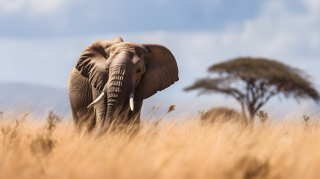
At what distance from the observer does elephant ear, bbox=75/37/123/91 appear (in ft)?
21.6

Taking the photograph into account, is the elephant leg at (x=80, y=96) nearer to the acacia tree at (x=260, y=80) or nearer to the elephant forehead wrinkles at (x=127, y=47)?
the elephant forehead wrinkles at (x=127, y=47)

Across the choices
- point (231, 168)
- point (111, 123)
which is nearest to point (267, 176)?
point (231, 168)

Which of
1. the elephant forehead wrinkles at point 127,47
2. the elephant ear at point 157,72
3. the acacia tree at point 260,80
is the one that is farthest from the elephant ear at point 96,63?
the acacia tree at point 260,80

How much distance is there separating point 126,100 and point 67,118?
2.34 meters

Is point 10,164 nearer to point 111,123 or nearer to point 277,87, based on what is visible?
point 111,123

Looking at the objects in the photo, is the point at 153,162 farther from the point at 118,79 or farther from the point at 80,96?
the point at 80,96

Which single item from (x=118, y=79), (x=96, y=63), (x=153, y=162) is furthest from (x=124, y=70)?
(x=153, y=162)

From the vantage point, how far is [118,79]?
236 inches

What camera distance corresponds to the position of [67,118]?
8.10 m

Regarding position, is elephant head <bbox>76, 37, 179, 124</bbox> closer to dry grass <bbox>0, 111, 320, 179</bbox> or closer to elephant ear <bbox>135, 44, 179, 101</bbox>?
elephant ear <bbox>135, 44, 179, 101</bbox>

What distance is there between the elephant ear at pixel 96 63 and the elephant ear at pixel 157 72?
717 millimetres

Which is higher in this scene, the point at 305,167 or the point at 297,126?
the point at 305,167

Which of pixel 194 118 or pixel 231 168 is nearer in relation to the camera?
pixel 231 168

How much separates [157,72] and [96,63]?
125 centimetres
